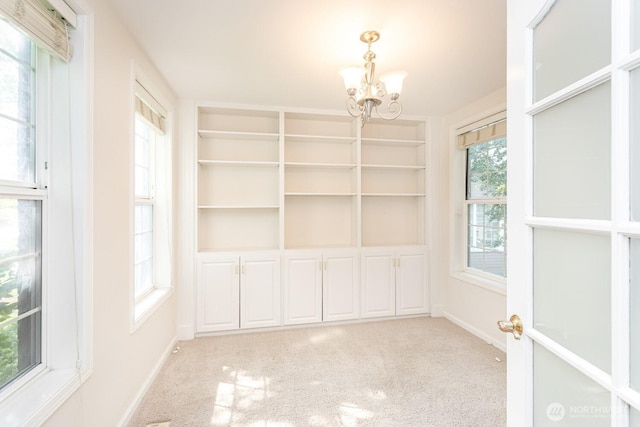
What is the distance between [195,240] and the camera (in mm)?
3094

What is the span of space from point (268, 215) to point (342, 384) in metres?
1.97

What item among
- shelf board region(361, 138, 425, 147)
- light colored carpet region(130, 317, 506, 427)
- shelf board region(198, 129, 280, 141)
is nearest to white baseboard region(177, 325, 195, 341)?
light colored carpet region(130, 317, 506, 427)

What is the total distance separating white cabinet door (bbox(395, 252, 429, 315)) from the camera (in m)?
3.58

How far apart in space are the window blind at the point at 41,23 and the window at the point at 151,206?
849mm

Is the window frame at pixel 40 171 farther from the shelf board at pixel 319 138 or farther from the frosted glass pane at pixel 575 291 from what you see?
the shelf board at pixel 319 138

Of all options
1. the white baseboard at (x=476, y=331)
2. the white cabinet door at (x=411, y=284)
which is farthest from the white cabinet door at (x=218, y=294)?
the white baseboard at (x=476, y=331)

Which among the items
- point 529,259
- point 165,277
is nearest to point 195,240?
point 165,277

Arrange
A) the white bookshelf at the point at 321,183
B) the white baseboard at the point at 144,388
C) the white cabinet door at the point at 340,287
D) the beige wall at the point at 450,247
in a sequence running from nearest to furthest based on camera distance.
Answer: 1. the white baseboard at the point at 144,388
2. the beige wall at the point at 450,247
3. the white cabinet door at the point at 340,287
4. the white bookshelf at the point at 321,183

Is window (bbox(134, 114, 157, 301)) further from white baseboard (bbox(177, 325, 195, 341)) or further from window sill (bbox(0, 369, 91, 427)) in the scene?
window sill (bbox(0, 369, 91, 427))

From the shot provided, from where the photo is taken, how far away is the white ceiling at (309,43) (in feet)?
5.61

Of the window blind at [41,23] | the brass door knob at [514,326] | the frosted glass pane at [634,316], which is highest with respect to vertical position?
the window blind at [41,23]

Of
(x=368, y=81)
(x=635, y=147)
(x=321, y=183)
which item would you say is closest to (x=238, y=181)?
(x=321, y=183)

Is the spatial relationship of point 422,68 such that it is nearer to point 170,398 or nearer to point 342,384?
point 342,384

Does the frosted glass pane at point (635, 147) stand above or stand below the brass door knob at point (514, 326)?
above
